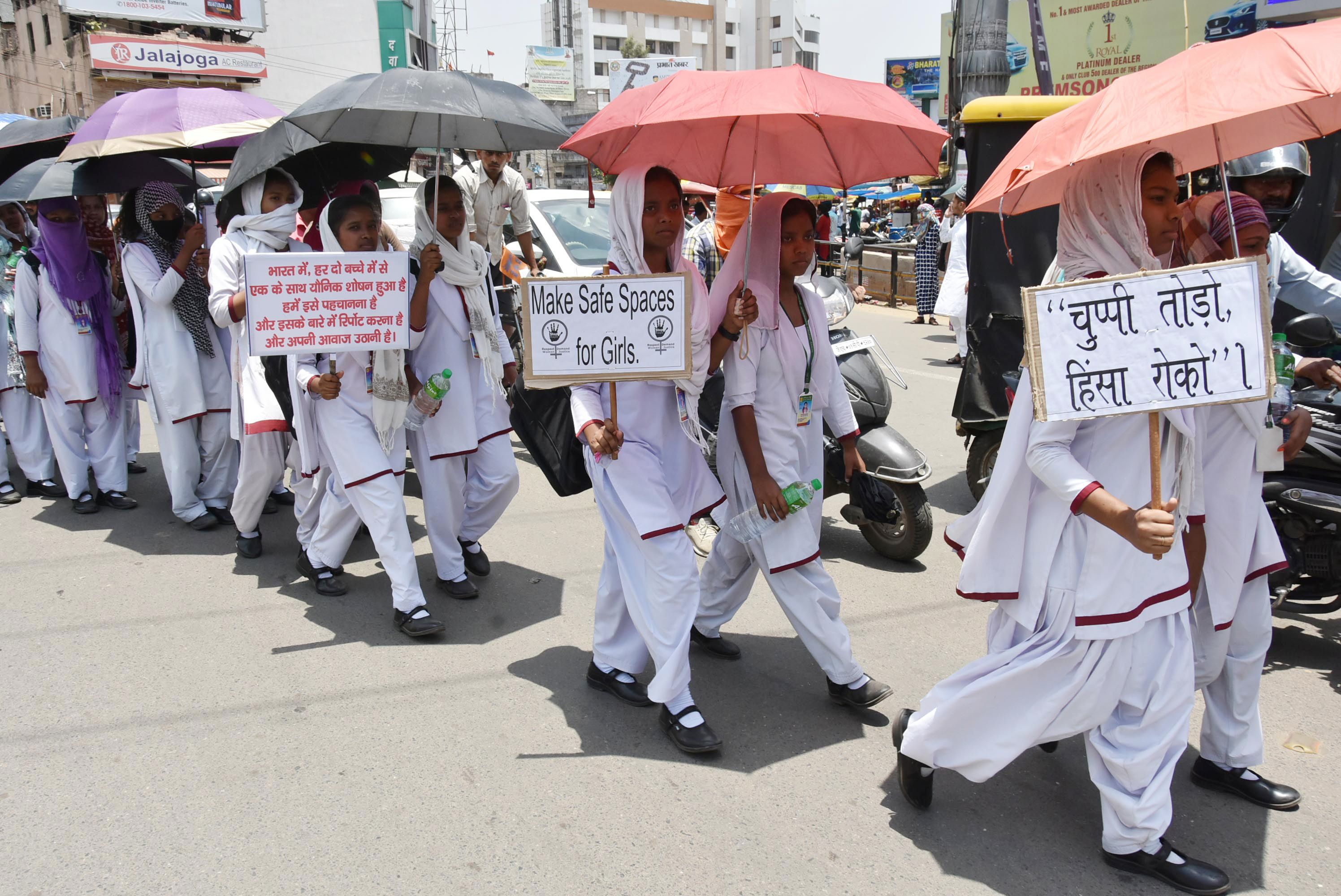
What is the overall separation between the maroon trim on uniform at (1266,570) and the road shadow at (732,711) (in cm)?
126

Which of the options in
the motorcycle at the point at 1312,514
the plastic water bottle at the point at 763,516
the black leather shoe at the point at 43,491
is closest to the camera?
the plastic water bottle at the point at 763,516

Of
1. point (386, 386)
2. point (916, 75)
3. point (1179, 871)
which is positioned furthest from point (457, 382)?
point (916, 75)

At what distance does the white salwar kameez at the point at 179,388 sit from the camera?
5.70 m

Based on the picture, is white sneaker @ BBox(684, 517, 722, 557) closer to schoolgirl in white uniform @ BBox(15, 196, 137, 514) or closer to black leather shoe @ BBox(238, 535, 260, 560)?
black leather shoe @ BBox(238, 535, 260, 560)

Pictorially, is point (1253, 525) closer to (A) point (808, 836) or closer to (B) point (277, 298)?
(A) point (808, 836)

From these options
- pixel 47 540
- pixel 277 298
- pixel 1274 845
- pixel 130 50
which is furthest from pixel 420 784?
pixel 130 50

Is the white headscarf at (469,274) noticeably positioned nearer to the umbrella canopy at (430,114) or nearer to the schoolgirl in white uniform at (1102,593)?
the umbrella canopy at (430,114)

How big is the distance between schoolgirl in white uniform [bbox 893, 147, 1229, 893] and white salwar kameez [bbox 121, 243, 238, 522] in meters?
4.75

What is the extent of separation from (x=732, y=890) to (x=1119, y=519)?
1374 millimetres

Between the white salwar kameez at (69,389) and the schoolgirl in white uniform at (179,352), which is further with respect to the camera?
the white salwar kameez at (69,389)

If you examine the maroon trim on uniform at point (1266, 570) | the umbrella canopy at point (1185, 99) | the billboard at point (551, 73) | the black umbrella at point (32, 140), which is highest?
the billboard at point (551, 73)

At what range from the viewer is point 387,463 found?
4.50 meters

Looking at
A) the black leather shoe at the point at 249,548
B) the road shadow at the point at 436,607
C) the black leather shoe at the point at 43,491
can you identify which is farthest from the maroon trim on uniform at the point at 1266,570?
the black leather shoe at the point at 43,491

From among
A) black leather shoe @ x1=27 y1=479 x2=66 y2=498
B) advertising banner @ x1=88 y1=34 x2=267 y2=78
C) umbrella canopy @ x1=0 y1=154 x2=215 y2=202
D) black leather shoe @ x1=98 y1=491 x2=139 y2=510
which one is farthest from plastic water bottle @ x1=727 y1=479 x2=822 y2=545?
advertising banner @ x1=88 y1=34 x2=267 y2=78
